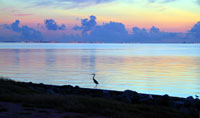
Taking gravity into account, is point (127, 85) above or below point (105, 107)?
below

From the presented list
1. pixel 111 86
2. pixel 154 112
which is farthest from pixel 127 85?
pixel 154 112

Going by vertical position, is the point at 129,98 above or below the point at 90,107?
below

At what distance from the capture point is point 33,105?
10688 mm

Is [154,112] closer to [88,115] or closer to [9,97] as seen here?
[88,115]

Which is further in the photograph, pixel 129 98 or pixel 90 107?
pixel 129 98

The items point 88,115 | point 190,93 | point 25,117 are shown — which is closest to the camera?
point 25,117

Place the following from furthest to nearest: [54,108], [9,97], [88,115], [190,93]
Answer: [190,93], [9,97], [54,108], [88,115]

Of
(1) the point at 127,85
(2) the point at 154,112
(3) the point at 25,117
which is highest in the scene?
(3) the point at 25,117

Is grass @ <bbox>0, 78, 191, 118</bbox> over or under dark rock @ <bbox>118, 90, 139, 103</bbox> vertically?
over

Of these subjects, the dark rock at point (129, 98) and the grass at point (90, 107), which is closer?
the grass at point (90, 107)

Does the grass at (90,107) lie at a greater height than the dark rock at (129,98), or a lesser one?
greater

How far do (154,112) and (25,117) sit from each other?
5023mm

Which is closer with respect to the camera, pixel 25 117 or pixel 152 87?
pixel 25 117

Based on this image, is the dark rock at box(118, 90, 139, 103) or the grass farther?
the dark rock at box(118, 90, 139, 103)
